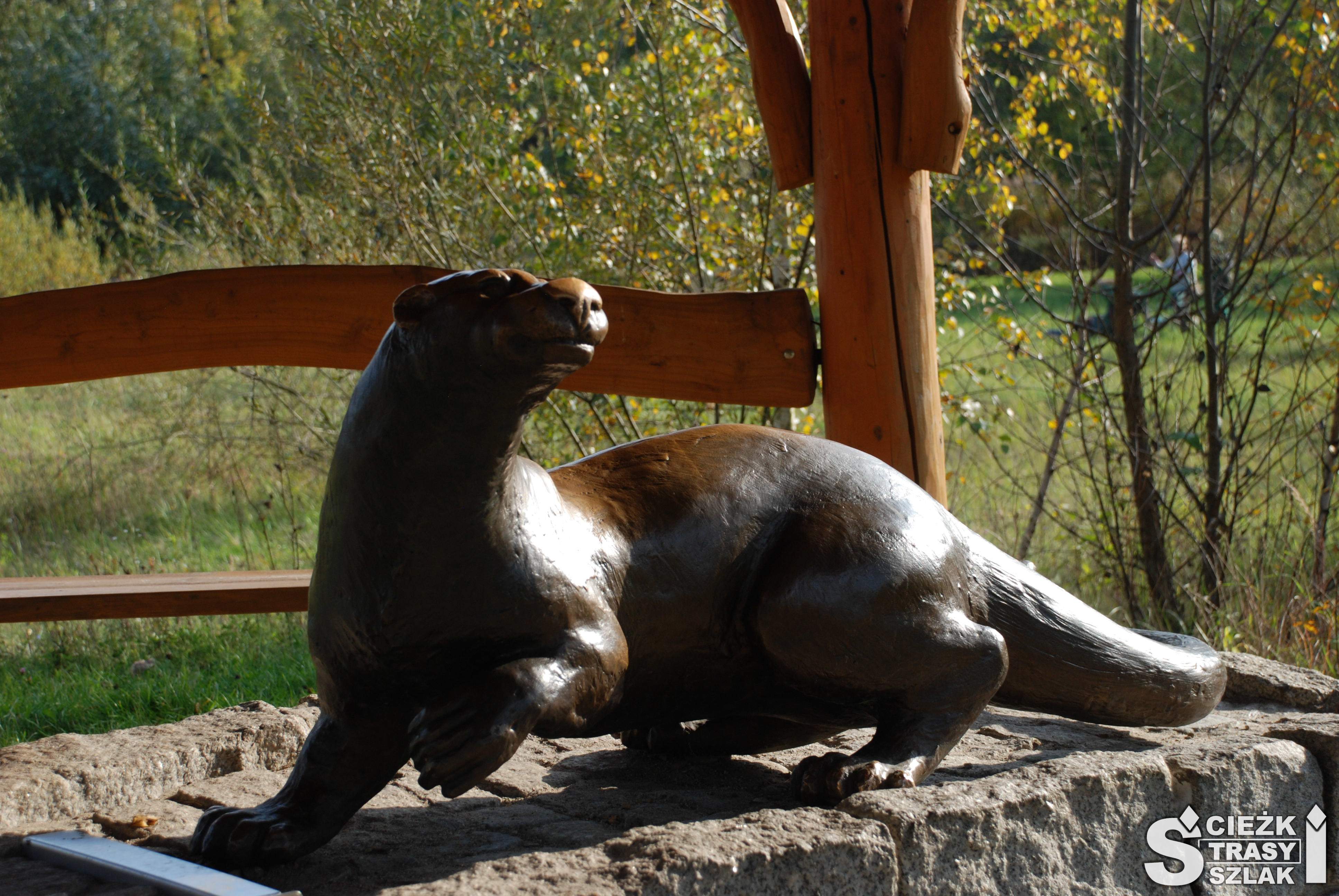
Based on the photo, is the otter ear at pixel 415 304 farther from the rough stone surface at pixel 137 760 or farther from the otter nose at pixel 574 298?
the rough stone surface at pixel 137 760

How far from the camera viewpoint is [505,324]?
4.65 ft

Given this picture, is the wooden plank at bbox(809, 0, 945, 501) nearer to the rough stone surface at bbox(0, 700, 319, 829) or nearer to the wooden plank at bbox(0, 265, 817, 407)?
the wooden plank at bbox(0, 265, 817, 407)

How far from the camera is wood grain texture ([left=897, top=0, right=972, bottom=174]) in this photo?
10.3ft

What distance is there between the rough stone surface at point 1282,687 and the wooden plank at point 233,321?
1.52 m

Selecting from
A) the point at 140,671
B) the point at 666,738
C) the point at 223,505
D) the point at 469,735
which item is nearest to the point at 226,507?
the point at 223,505

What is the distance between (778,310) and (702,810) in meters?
1.65

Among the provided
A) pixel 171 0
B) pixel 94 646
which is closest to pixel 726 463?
pixel 94 646

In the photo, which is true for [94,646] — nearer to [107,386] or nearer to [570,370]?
[570,370]

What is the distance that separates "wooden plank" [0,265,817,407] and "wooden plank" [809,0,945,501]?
223 millimetres

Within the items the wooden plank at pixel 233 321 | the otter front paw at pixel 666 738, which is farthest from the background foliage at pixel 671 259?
the otter front paw at pixel 666 738

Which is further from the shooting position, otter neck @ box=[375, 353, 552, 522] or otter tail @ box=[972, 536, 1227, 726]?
otter tail @ box=[972, 536, 1227, 726]

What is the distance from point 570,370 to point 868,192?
198cm

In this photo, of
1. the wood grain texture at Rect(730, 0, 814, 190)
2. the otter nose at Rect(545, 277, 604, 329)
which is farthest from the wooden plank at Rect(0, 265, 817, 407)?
the otter nose at Rect(545, 277, 604, 329)

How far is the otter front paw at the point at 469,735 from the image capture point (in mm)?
1468
